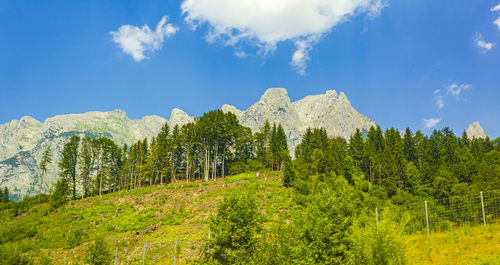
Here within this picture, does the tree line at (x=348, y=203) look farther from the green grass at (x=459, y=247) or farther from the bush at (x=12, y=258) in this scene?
the bush at (x=12, y=258)

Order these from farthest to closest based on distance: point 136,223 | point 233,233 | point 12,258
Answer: point 136,223 → point 233,233 → point 12,258

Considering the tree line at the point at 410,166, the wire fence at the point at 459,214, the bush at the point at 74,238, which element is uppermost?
the tree line at the point at 410,166

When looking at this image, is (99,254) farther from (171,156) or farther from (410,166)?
(410,166)

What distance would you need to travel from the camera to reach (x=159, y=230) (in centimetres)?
3428

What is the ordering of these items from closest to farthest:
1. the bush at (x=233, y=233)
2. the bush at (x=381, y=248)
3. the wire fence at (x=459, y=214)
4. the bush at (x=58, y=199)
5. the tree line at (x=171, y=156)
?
1. the bush at (x=381, y=248)
2. the bush at (x=233, y=233)
3. the wire fence at (x=459, y=214)
4. the bush at (x=58, y=199)
5. the tree line at (x=171, y=156)

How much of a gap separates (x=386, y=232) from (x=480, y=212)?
31.0 ft

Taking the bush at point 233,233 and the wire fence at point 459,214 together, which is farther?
the wire fence at point 459,214

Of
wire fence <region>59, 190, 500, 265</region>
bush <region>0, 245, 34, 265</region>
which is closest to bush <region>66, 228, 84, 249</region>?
wire fence <region>59, 190, 500, 265</region>

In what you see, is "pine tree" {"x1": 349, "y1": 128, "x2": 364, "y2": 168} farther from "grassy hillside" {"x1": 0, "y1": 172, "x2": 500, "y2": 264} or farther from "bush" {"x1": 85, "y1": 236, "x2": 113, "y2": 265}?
"bush" {"x1": 85, "y1": 236, "x2": 113, "y2": 265}

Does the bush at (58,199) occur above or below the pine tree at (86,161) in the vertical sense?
below

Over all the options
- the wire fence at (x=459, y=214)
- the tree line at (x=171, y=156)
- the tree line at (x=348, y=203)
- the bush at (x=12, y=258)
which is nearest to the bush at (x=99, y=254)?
the bush at (x=12, y=258)

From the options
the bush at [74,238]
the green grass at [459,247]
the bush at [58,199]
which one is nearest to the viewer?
the green grass at [459,247]

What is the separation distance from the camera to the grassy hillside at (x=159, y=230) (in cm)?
1681

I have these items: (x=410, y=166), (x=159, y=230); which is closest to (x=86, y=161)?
(x=159, y=230)
